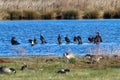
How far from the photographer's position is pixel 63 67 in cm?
2038

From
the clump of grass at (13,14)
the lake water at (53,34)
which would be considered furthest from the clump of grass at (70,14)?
the clump of grass at (13,14)

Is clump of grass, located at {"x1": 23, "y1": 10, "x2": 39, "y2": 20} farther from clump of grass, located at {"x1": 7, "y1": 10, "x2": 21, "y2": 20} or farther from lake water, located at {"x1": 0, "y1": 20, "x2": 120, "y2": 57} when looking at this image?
lake water, located at {"x1": 0, "y1": 20, "x2": 120, "y2": 57}

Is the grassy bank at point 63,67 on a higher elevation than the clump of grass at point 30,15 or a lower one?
higher

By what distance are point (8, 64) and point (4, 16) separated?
41157mm

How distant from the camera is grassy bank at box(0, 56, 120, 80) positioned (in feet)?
55.9

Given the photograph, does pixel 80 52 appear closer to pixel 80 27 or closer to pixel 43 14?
pixel 80 27

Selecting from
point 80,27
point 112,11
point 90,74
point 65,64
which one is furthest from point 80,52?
point 112,11

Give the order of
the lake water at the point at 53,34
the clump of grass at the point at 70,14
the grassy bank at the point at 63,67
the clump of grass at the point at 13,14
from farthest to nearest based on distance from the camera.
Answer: the clump of grass at the point at 70,14
the clump of grass at the point at 13,14
the lake water at the point at 53,34
the grassy bank at the point at 63,67

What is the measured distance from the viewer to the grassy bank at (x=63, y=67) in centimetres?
1705

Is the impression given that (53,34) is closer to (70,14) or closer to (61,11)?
(61,11)

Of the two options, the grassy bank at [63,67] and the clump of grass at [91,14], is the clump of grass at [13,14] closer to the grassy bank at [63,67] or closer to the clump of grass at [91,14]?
the clump of grass at [91,14]

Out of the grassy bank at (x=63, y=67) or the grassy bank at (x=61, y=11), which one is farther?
the grassy bank at (x=61, y=11)

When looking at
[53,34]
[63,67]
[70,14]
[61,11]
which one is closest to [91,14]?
[70,14]

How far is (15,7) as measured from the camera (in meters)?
66.0
